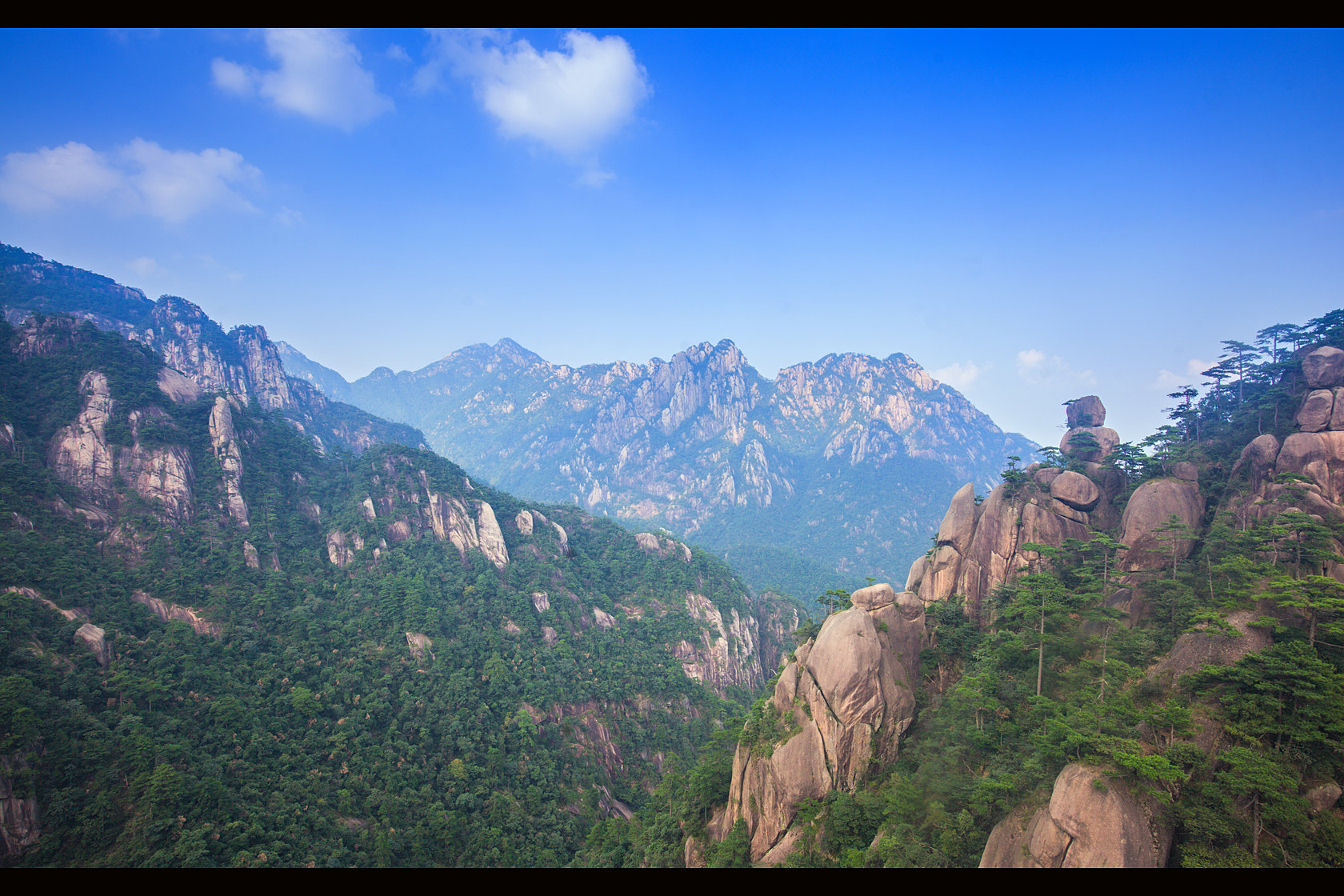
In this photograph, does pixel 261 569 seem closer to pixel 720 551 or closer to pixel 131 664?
pixel 131 664

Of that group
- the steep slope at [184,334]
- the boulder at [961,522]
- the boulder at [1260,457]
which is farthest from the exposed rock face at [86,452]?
the boulder at [1260,457]

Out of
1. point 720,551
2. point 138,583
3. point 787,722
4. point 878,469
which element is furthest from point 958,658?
point 878,469

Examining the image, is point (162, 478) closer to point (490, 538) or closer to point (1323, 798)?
point (490, 538)

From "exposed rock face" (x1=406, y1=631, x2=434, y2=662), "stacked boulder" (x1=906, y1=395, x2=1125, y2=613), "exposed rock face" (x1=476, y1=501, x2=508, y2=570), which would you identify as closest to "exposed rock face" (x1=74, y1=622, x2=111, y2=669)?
"exposed rock face" (x1=406, y1=631, x2=434, y2=662)

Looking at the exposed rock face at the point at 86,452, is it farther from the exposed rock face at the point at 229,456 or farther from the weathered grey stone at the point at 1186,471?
the weathered grey stone at the point at 1186,471

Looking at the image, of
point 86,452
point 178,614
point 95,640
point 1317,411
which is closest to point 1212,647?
point 1317,411
